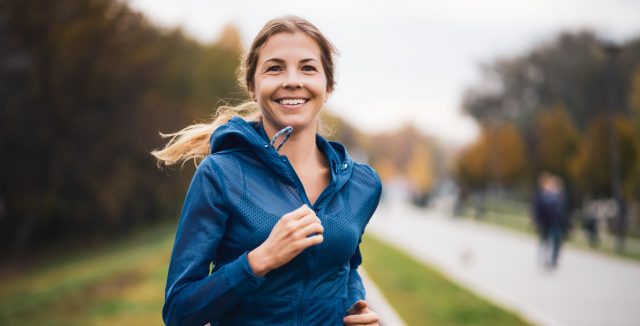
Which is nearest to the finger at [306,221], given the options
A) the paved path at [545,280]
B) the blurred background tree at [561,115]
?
the paved path at [545,280]

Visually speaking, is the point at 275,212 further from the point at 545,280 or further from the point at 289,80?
the point at 545,280

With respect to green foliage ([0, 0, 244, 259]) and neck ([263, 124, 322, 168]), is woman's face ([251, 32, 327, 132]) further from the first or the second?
green foliage ([0, 0, 244, 259])

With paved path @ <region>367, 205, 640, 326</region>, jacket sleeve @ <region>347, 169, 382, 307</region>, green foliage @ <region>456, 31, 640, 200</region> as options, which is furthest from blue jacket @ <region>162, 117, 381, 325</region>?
green foliage @ <region>456, 31, 640, 200</region>

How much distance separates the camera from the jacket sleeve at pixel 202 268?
1880 mm

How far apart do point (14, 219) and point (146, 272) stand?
819 centimetres

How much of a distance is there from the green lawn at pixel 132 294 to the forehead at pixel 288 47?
6878 millimetres

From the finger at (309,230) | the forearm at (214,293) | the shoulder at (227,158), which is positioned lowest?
the forearm at (214,293)

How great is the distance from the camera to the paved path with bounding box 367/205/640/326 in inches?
359

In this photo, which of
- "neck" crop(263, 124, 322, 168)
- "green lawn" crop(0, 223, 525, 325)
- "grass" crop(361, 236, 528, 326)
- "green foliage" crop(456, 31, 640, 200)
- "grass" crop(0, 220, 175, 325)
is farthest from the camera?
"green foliage" crop(456, 31, 640, 200)

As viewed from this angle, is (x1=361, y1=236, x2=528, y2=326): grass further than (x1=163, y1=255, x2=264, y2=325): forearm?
Yes

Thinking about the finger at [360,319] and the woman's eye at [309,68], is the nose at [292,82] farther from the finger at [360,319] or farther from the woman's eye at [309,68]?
the finger at [360,319]

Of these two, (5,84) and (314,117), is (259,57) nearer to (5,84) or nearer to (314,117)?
(314,117)

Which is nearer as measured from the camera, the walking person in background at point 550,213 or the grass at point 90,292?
the grass at point 90,292

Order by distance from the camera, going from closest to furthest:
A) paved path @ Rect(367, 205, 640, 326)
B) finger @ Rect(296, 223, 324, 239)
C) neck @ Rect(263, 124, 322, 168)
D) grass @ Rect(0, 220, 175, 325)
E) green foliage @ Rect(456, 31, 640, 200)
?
finger @ Rect(296, 223, 324, 239) → neck @ Rect(263, 124, 322, 168) → paved path @ Rect(367, 205, 640, 326) → grass @ Rect(0, 220, 175, 325) → green foliage @ Rect(456, 31, 640, 200)
